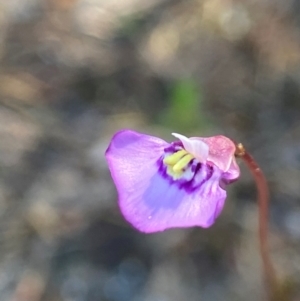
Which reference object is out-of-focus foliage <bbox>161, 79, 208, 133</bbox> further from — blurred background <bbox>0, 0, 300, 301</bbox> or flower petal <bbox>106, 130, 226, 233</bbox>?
flower petal <bbox>106, 130, 226, 233</bbox>

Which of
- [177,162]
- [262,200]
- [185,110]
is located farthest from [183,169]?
[185,110]

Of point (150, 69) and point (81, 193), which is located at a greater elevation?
point (150, 69)

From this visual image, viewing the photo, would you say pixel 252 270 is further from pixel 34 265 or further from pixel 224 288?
pixel 34 265

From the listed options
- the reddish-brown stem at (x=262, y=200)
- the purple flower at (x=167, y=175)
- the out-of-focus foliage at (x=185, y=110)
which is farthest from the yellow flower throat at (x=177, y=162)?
the out-of-focus foliage at (x=185, y=110)

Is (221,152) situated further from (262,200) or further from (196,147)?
(262,200)

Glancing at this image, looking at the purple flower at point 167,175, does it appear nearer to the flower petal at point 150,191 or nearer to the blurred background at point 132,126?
the flower petal at point 150,191

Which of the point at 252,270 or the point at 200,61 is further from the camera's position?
the point at 200,61

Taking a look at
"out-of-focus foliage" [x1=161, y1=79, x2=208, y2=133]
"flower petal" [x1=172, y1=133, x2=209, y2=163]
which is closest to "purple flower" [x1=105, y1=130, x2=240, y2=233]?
"flower petal" [x1=172, y1=133, x2=209, y2=163]

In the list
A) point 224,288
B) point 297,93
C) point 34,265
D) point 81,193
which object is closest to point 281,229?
point 224,288

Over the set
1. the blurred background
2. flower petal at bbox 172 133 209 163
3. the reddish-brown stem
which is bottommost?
the blurred background
